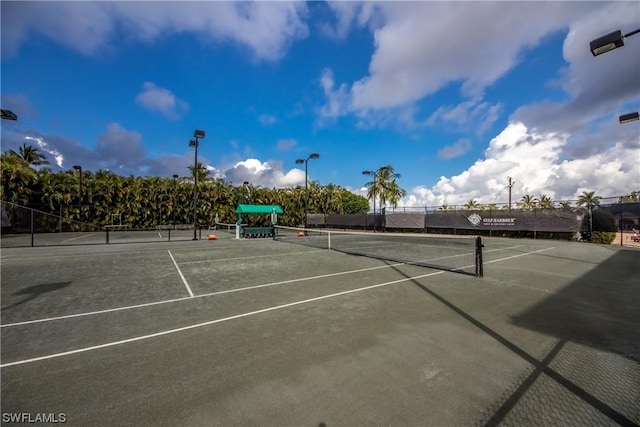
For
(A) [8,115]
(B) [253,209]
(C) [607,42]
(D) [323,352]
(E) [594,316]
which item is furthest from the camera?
(B) [253,209]

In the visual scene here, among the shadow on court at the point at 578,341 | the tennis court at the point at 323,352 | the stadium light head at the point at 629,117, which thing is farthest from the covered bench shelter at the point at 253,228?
the stadium light head at the point at 629,117

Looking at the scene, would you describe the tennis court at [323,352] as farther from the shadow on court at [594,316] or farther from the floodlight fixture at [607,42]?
the floodlight fixture at [607,42]

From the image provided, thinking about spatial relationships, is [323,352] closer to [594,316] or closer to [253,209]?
[594,316]

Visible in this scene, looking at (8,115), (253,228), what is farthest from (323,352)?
(253,228)

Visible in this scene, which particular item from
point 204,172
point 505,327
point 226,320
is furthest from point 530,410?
point 204,172

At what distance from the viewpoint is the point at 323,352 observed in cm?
380

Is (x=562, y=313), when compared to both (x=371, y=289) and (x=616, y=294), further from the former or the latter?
(x=371, y=289)

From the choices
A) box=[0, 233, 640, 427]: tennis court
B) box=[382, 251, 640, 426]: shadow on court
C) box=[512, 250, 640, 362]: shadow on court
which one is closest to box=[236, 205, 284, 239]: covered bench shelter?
box=[0, 233, 640, 427]: tennis court

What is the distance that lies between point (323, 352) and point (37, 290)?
25.8 ft

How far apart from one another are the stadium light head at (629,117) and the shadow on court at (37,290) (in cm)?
1885

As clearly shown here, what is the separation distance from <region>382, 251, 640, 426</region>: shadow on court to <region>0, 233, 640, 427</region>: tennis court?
0.07 ft

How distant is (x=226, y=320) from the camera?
16.6 ft

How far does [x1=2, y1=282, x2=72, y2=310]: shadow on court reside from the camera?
6251mm

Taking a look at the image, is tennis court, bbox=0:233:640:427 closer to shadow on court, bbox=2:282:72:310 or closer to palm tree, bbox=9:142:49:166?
shadow on court, bbox=2:282:72:310
